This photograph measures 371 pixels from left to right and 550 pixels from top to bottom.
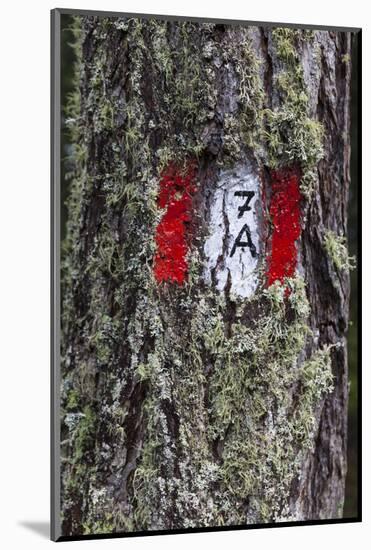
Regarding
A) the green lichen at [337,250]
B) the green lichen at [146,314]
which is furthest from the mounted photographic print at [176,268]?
the green lichen at [337,250]

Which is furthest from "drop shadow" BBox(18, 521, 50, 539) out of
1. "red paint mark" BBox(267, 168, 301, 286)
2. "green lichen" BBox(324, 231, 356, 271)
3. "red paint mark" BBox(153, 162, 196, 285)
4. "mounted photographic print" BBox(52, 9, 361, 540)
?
"green lichen" BBox(324, 231, 356, 271)

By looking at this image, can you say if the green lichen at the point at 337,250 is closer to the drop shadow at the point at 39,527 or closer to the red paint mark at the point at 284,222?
the red paint mark at the point at 284,222

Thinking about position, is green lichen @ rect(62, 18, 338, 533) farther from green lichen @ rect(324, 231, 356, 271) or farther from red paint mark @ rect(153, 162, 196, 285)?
green lichen @ rect(324, 231, 356, 271)

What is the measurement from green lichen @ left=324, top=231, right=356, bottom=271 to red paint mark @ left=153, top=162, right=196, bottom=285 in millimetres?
487

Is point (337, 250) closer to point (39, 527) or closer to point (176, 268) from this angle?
point (176, 268)

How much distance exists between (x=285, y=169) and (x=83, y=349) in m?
0.83

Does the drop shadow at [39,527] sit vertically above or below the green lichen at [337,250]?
below

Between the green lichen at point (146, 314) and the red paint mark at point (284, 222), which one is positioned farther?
the red paint mark at point (284, 222)

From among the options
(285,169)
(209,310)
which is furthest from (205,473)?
(285,169)

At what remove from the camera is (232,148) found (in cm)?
327

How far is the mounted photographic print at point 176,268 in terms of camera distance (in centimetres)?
319

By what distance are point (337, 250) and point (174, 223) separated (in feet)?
1.86

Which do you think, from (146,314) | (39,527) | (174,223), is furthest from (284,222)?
(39,527)

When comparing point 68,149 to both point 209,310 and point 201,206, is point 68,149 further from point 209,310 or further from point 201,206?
point 209,310
